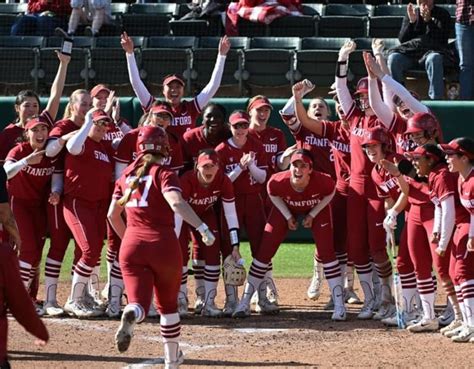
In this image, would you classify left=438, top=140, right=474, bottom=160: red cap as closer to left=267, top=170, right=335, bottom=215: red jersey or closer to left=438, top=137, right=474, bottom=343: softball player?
Answer: left=438, top=137, right=474, bottom=343: softball player

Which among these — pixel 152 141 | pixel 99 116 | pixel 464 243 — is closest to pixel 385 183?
pixel 464 243

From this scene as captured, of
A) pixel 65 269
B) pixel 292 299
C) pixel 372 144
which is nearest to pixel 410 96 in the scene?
pixel 372 144

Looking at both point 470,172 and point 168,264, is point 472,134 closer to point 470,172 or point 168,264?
point 470,172

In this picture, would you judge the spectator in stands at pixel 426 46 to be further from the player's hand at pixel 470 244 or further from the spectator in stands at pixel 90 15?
the player's hand at pixel 470 244

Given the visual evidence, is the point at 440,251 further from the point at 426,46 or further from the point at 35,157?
the point at 426,46

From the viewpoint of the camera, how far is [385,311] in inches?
396

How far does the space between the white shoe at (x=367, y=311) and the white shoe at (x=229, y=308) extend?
1134 mm

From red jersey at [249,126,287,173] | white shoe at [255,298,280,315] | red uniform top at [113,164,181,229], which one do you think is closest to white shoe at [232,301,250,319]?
white shoe at [255,298,280,315]

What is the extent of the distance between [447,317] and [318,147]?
7.19ft

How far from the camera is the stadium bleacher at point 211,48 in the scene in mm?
15461

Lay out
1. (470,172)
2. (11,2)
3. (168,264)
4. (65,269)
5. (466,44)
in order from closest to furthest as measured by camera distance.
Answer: (168,264) < (470,172) < (65,269) < (466,44) < (11,2)

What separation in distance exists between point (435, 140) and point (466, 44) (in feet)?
18.0

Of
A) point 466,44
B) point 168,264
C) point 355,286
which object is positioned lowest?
point 355,286

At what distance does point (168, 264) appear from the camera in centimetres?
757
